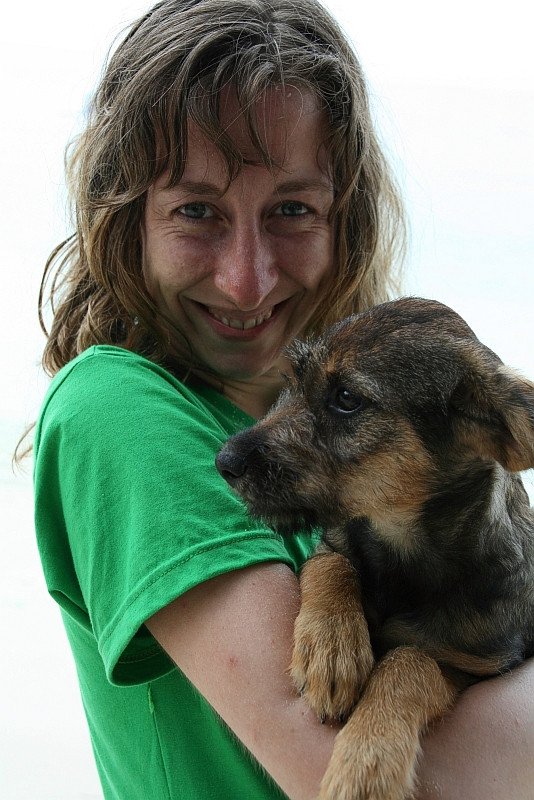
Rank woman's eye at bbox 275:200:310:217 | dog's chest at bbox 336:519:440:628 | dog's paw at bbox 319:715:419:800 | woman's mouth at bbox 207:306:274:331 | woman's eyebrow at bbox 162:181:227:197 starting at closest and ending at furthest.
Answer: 1. dog's paw at bbox 319:715:419:800
2. dog's chest at bbox 336:519:440:628
3. woman's eyebrow at bbox 162:181:227:197
4. woman's eye at bbox 275:200:310:217
5. woman's mouth at bbox 207:306:274:331

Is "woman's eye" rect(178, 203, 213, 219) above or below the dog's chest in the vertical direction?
above

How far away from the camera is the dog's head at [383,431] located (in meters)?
1.58

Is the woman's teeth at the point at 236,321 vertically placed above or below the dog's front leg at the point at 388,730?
above

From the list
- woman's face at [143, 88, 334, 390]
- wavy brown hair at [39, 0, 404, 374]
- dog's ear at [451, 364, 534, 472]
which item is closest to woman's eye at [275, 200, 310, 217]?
woman's face at [143, 88, 334, 390]

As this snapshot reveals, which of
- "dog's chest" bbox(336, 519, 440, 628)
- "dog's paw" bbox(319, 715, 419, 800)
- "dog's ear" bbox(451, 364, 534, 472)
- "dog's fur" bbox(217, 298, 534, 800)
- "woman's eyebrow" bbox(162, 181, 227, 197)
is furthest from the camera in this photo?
"woman's eyebrow" bbox(162, 181, 227, 197)

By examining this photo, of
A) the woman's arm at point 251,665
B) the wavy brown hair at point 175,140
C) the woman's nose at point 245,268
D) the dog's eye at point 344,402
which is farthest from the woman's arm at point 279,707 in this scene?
the wavy brown hair at point 175,140

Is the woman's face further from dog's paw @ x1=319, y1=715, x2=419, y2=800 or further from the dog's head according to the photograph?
dog's paw @ x1=319, y1=715, x2=419, y2=800

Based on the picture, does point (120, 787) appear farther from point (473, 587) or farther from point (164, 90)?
point (164, 90)

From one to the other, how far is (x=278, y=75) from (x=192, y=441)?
2.78 ft

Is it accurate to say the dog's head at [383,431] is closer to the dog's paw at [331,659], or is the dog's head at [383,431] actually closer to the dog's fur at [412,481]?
the dog's fur at [412,481]

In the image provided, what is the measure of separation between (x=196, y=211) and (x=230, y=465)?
0.65 metres

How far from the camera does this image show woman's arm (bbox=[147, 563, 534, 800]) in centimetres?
122

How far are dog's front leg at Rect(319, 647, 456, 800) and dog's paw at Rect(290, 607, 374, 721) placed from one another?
3cm

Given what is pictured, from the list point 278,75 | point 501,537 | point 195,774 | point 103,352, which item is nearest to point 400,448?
point 501,537
